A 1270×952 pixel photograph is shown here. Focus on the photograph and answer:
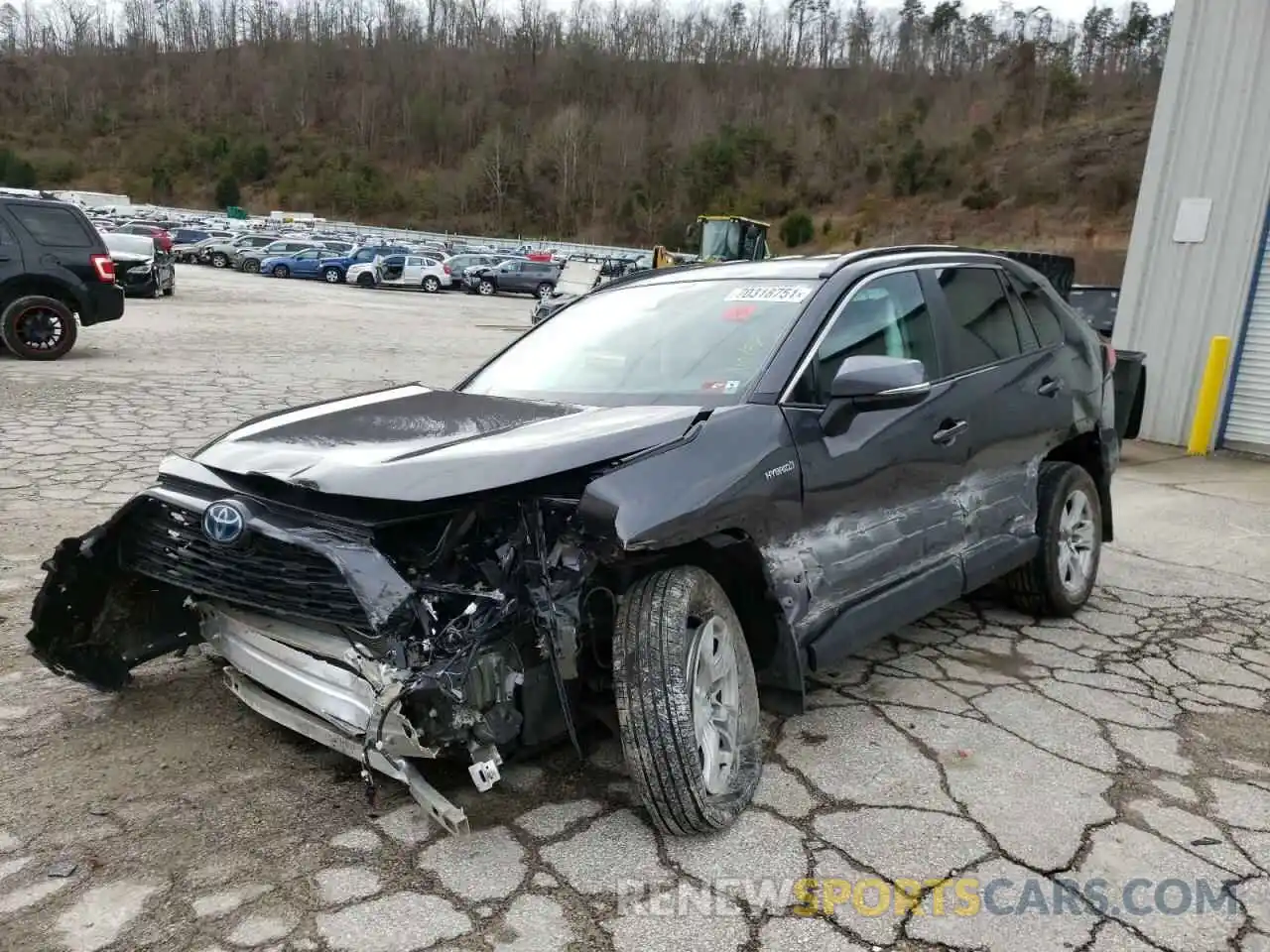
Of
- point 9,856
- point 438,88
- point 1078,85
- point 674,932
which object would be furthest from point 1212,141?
point 438,88

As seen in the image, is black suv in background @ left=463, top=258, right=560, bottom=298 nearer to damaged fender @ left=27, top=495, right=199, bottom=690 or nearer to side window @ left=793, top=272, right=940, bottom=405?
side window @ left=793, top=272, right=940, bottom=405

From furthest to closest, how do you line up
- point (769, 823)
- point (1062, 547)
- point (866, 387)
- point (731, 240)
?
point (731, 240) → point (1062, 547) → point (866, 387) → point (769, 823)

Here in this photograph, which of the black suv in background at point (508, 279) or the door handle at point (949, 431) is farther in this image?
the black suv in background at point (508, 279)

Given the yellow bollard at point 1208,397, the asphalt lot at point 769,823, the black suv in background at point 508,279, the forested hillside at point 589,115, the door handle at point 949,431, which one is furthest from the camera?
the forested hillside at point 589,115

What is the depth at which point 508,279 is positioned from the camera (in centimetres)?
3728

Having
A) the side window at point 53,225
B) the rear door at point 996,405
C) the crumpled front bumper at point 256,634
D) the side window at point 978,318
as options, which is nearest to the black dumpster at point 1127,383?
the rear door at point 996,405

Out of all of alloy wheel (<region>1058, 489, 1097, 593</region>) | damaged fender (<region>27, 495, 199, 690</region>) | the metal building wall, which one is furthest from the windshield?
the metal building wall

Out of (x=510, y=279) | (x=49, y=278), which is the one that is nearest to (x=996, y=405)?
(x=49, y=278)

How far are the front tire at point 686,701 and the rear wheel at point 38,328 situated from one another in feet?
39.6

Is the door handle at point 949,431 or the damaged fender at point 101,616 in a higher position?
the door handle at point 949,431

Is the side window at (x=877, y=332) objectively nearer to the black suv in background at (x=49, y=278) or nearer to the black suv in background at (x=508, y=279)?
the black suv in background at (x=49, y=278)

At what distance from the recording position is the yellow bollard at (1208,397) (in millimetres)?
9359

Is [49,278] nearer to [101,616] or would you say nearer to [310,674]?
[101,616]

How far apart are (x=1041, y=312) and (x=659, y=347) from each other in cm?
214
